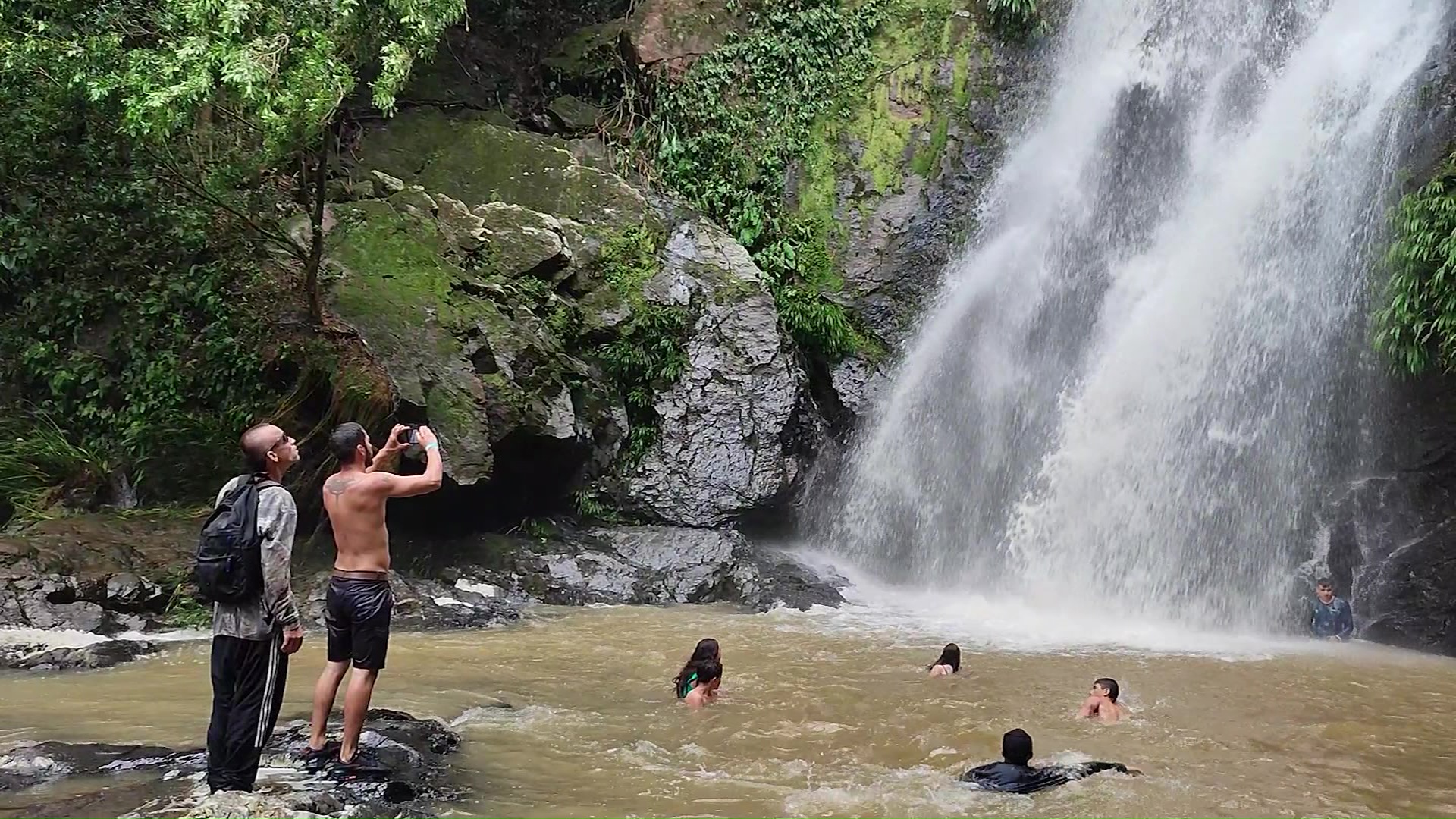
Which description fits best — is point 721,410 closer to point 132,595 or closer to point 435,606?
point 435,606

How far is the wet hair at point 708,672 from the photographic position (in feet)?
23.5

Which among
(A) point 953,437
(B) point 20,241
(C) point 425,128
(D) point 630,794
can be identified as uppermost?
(C) point 425,128

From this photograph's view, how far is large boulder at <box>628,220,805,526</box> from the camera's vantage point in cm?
1335

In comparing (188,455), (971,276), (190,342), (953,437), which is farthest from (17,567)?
(971,276)

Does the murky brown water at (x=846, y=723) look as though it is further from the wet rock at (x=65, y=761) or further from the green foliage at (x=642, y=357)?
the green foliage at (x=642, y=357)

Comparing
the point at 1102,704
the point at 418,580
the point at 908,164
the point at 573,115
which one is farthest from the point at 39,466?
the point at 908,164

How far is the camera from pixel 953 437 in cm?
1416

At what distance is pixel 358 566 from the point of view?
502 centimetres

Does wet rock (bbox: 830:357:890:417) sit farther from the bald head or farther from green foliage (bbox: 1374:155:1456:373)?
the bald head

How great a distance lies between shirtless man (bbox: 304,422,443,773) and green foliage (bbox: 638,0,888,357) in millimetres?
10657

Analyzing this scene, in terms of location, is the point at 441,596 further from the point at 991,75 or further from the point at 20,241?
the point at 991,75

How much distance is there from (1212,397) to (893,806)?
9.11m

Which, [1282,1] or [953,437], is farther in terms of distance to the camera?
[1282,1]

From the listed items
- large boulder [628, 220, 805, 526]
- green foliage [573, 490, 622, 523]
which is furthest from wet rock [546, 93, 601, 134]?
green foliage [573, 490, 622, 523]
